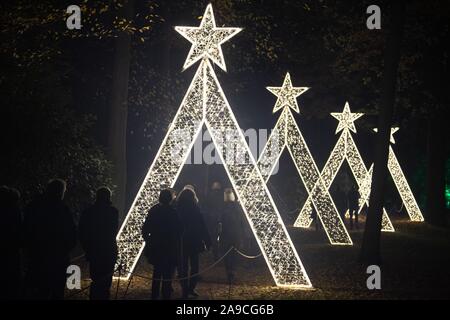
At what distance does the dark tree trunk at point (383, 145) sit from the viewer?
16281 mm

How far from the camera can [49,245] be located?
9.77 metres

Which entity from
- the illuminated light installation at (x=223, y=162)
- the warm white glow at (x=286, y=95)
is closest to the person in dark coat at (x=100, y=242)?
the illuminated light installation at (x=223, y=162)

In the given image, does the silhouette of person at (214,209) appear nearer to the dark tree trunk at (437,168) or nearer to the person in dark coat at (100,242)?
the person in dark coat at (100,242)

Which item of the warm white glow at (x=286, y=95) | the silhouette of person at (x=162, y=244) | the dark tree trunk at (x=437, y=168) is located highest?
the warm white glow at (x=286, y=95)

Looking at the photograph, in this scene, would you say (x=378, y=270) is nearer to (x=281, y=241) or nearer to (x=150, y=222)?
(x=281, y=241)

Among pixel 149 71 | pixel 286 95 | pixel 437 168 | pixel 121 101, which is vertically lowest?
pixel 437 168

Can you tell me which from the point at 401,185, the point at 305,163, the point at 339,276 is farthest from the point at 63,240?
the point at 401,185

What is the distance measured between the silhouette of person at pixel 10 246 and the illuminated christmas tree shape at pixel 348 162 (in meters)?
13.0

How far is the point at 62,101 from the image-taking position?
49.3 ft

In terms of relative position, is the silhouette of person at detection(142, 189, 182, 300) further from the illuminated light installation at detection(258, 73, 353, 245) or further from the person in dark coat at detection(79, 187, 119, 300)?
the illuminated light installation at detection(258, 73, 353, 245)

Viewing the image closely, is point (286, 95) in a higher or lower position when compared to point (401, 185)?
higher

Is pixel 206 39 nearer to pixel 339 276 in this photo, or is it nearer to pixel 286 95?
pixel 339 276

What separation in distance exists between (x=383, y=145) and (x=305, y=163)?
495 cm

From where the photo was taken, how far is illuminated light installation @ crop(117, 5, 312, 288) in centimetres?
1312
